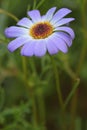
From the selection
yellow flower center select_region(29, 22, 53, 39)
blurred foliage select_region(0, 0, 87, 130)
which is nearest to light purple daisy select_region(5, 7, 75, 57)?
yellow flower center select_region(29, 22, 53, 39)

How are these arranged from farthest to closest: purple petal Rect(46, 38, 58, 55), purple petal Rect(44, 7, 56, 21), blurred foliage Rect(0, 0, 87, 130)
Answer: blurred foliage Rect(0, 0, 87, 130) → purple petal Rect(44, 7, 56, 21) → purple petal Rect(46, 38, 58, 55)

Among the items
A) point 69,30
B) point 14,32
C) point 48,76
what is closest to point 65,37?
point 69,30

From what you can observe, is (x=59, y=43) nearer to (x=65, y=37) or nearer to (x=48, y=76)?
(x=65, y=37)

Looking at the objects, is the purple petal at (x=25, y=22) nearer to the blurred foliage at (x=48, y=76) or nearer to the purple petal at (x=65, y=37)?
the purple petal at (x=65, y=37)

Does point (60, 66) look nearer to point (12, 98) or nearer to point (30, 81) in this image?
point (30, 81)

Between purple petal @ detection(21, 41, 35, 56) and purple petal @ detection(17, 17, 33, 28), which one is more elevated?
purple petal @ detection(17, 17, 33, 28)

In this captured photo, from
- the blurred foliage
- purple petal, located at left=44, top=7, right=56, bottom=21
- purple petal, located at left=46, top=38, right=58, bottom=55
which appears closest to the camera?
purple petal, located at left=46, top=38, right=58, bottom=55

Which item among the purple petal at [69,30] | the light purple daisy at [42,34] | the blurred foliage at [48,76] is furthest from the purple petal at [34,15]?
the blurred foliage at [48,76]

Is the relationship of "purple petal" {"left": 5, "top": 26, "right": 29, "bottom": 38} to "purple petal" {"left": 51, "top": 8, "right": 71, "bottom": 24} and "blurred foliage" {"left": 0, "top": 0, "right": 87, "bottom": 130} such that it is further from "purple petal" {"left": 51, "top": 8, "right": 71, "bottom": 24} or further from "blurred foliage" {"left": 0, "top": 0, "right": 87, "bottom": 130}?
"blurred foliage" {"left": 0, "top": 0, "right": 87, "bottom": 130}
